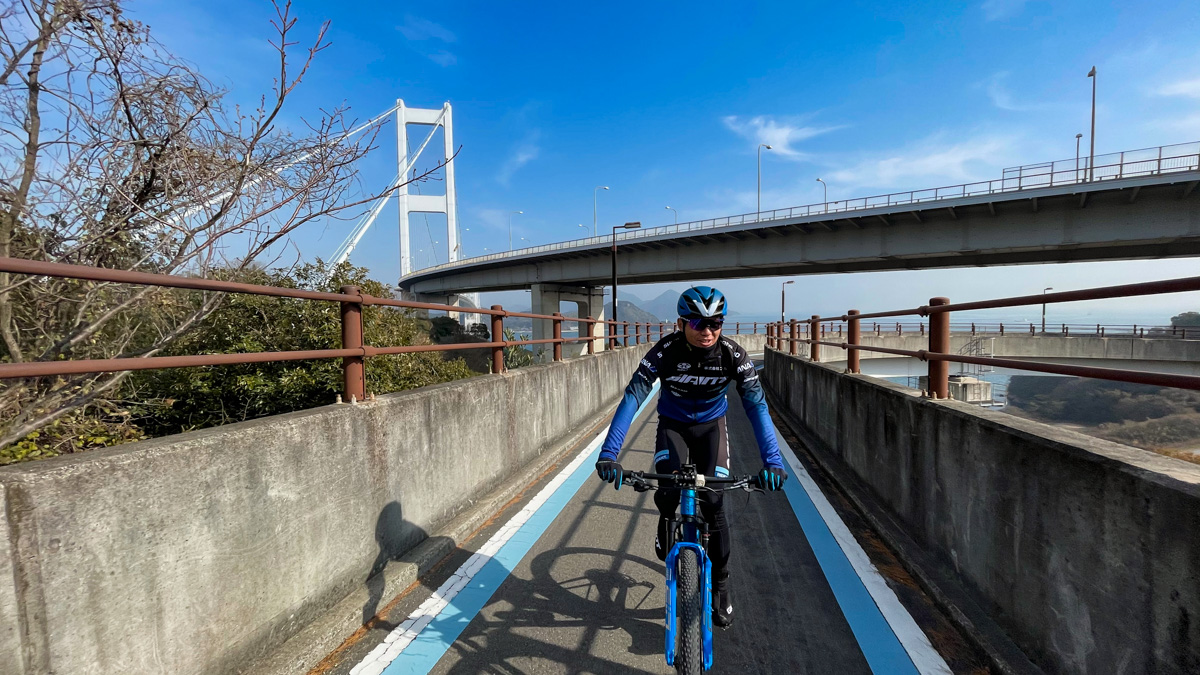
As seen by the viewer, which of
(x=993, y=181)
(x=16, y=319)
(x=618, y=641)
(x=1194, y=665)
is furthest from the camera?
(x=993, y=181)

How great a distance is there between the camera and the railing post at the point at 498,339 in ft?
19.0

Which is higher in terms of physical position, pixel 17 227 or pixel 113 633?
pixel 17 227

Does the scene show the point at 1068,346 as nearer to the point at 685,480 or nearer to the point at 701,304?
the point at 701,304

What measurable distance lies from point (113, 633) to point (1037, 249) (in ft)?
98.7

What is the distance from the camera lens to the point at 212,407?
644 cm

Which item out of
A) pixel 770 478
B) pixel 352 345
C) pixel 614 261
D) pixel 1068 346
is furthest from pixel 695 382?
pixel 1068 346

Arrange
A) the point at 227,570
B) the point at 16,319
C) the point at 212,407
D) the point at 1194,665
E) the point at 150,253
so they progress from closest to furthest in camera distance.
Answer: the point at 1194,665, the point at 227,570, the point at 16,319, the point at 150,253, the point at 212,407

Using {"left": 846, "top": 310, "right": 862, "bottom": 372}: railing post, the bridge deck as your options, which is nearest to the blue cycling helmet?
the bridge deck

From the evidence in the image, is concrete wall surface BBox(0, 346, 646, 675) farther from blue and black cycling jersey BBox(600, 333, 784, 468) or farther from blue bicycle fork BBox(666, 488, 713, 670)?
blue bicycle fork BBox(666, 488, 713, 670)

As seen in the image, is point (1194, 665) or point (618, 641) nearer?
point (1194, 665)

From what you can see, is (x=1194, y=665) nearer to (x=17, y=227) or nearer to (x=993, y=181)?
(x=17, y=227)

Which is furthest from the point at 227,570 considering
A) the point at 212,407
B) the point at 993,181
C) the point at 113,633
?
the point at 993,181

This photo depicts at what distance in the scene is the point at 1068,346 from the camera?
117 feet

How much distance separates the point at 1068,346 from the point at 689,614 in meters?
45.5
